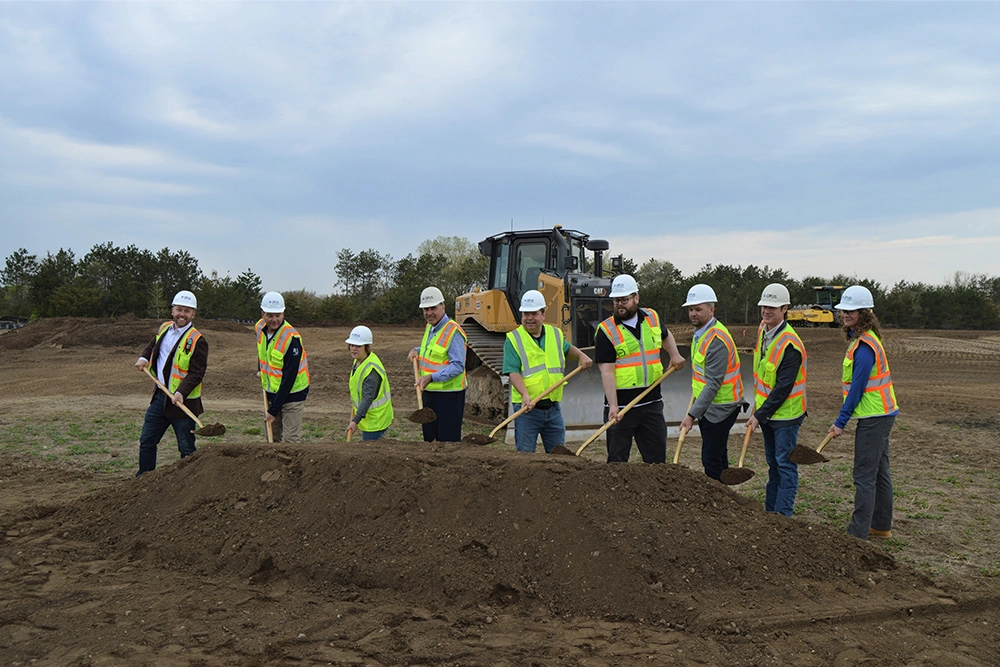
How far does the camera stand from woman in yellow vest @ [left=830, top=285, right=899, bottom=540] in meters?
5.01

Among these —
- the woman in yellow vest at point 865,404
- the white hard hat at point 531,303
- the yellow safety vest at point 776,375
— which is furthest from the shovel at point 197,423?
the woman in yellow vest at point 865,404

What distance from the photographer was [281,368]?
6.34 m

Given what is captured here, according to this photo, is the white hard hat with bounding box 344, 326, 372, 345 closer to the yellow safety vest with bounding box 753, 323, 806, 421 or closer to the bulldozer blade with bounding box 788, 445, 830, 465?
the yellow safety vest with bounding box 753, 323, 806, 421

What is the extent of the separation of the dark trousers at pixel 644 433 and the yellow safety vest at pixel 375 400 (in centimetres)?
203

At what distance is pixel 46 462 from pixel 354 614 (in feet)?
19.4

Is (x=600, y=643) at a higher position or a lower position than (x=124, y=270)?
lower

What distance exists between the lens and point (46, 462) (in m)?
7.86

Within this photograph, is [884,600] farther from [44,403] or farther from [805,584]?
[44,403]

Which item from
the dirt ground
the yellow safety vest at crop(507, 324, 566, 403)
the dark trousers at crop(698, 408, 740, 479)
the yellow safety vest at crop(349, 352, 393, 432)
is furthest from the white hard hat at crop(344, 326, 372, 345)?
the dark trousers at crop(698, 408, 740, 479)

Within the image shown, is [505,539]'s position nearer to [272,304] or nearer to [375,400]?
[375,400]

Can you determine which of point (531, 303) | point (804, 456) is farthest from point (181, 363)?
point (804, 456)

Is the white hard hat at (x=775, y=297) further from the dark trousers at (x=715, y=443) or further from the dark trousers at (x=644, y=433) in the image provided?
the dark trousers at (x=644, y=433)

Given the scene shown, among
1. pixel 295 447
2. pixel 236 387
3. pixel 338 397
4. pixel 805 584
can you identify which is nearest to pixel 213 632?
pixel 295 447

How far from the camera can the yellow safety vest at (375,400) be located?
613 centimetres
